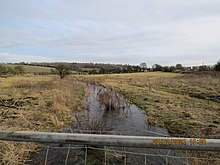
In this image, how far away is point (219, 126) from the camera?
31.1ft

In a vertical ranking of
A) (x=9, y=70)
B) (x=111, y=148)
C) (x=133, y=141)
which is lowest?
(x=111, y=148)

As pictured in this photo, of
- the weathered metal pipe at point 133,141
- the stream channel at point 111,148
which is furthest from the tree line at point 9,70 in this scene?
the weathered metal pipe at point 133,141

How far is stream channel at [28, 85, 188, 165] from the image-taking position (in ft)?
21.0

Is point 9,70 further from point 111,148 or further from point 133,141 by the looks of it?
point 133,141

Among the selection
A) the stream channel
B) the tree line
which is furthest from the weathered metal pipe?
the tree line

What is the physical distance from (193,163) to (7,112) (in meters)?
10.9

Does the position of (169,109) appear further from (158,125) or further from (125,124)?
(125,124)

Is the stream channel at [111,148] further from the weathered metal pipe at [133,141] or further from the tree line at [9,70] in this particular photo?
the tree line at [9,70]

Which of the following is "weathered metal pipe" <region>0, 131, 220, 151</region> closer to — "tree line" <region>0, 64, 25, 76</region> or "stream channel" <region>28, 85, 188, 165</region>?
"stream channel" <region>28, 85, 188, 165</region>

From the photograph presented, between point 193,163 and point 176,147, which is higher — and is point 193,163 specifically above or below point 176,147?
below

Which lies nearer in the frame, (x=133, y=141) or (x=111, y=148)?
(x=133, y=141)

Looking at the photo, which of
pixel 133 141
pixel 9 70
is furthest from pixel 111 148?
pixel 9 70

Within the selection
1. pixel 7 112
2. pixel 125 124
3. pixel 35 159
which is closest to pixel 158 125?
pixel 125 124

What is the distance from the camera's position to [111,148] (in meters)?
7.00
